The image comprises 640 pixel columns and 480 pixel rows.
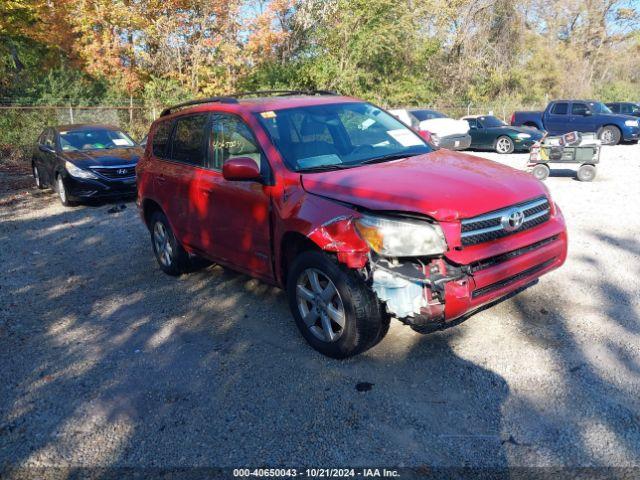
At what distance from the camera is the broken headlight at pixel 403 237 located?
3389 mm

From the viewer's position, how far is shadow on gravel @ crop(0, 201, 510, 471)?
120 inches

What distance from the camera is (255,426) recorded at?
328 cm

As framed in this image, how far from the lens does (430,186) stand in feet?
12.1

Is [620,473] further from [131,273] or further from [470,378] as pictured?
[131,273]

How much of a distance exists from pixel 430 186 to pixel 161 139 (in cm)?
350

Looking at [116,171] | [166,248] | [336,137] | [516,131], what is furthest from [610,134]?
[166,248]

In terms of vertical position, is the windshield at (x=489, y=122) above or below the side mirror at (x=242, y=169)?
below

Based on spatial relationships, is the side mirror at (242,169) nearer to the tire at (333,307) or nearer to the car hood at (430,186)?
the car hood at (430,186)

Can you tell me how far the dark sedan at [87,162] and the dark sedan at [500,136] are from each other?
38.7 feet

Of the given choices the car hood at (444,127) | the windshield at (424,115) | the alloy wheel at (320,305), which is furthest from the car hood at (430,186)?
the windshield at (424,115)

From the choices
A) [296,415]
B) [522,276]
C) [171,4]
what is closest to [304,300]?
[296,415]

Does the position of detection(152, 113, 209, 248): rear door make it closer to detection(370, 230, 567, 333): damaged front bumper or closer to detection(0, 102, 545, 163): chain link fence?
detection(370, 230, 567, 333): damaged front bumper

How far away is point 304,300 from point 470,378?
1282mm

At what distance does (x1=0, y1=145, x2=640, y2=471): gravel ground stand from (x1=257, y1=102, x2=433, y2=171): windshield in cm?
143
